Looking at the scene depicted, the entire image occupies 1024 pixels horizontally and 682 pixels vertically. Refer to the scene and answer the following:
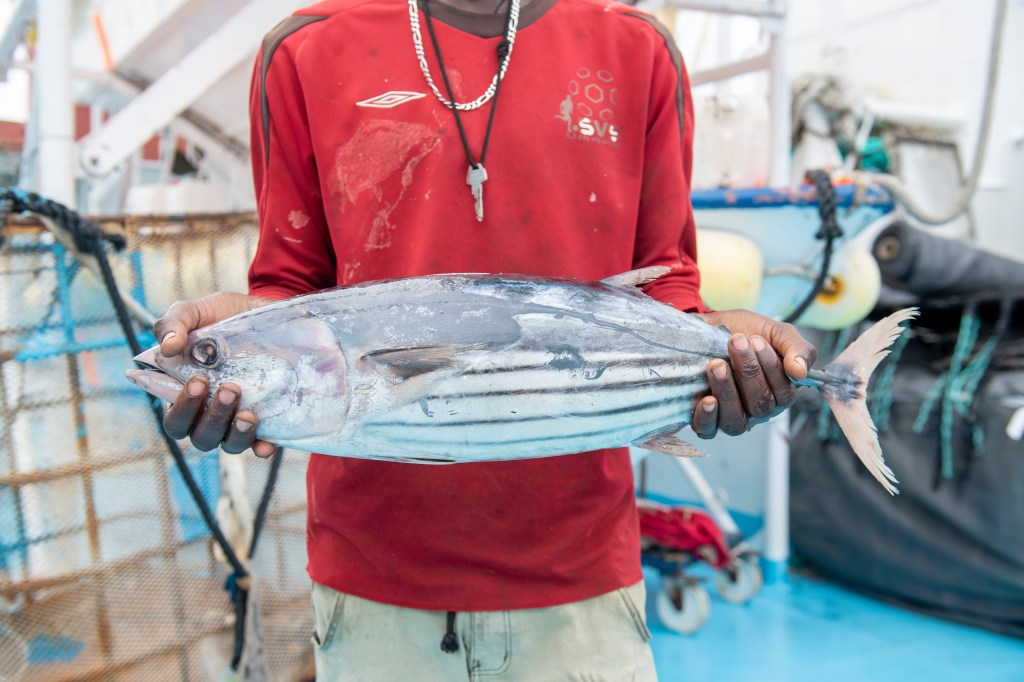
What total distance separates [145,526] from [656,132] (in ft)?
5.86

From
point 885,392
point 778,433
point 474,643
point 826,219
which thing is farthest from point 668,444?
point 885,392

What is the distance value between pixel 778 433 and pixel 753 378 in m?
2.61

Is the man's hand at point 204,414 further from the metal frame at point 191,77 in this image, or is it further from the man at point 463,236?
the metal frame at point 191,77

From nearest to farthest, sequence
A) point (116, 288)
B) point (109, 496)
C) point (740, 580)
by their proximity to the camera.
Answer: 1. point (116, 288)
2. point (109, 496)
3. point (740, 580)

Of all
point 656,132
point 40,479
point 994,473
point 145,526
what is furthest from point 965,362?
point 40,479

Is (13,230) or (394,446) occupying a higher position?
(13,230)

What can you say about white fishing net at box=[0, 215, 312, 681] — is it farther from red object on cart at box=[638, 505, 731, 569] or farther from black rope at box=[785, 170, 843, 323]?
black rope at box=[785, 170, 843, 323]

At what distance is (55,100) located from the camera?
2479mm

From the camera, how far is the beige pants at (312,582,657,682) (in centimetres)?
130

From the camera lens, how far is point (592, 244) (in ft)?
4.38

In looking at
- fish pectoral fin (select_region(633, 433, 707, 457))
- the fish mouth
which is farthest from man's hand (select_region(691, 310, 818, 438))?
the fish mouth

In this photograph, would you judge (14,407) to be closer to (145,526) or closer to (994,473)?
(145,526)

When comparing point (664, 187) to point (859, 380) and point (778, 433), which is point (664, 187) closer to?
point (859, 380)

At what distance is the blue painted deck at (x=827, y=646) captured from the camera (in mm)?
2867
